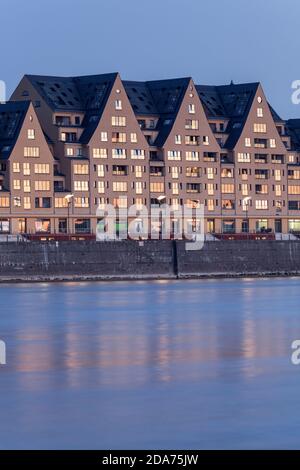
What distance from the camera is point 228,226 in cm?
14625

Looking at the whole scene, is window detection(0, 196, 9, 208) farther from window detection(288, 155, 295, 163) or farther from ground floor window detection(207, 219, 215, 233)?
window detection(288, 155, 295, 163)

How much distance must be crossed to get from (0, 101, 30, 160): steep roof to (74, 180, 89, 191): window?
7502mm

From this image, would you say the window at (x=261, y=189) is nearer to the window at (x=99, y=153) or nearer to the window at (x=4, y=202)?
the window at (x=99, y=153)

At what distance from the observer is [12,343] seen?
47.8m

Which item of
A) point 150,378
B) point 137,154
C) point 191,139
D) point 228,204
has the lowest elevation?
point 150,378

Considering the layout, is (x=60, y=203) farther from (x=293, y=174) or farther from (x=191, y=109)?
(x=293, y=174)

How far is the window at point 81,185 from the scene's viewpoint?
135 m

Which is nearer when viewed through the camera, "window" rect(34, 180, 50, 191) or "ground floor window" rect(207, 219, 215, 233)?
"window" rect(34, 180, 50, 191)

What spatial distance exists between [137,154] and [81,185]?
6547mm

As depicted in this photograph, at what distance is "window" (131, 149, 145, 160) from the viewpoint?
138000mm

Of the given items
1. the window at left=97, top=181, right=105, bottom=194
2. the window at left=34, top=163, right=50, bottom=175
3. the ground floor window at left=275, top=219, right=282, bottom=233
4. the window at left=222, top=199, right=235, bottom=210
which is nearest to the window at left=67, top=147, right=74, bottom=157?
the window at left=97, top=181, right=105, bottom=194

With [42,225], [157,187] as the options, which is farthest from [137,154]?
[42,225]

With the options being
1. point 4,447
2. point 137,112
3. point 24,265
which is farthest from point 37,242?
point 4,447
